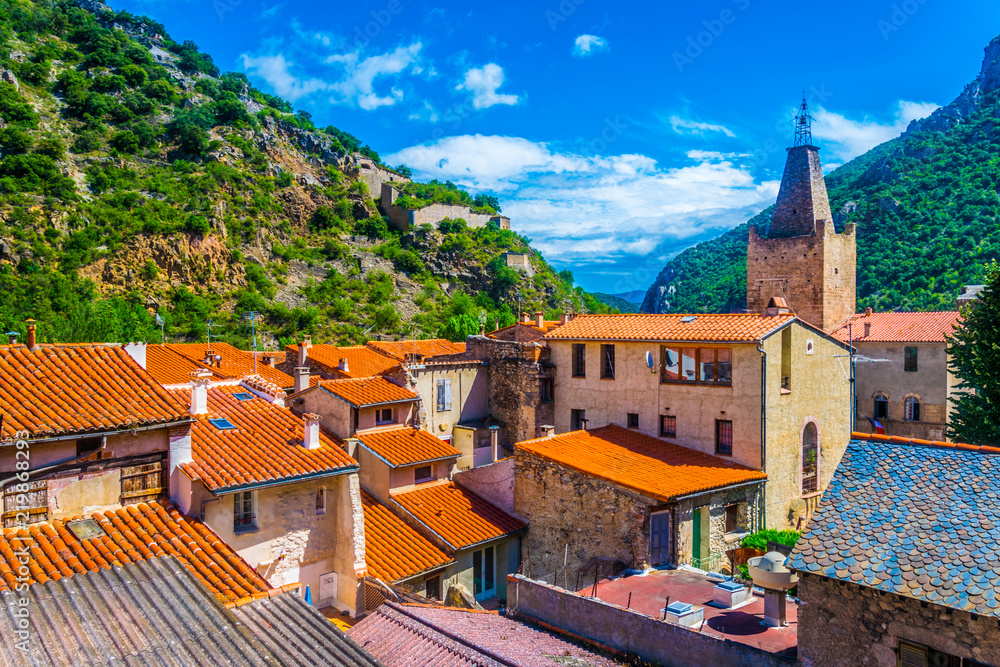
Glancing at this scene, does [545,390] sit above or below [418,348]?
below

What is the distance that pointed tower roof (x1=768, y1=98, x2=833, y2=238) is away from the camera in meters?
41.4

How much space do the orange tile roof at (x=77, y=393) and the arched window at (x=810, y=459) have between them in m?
20.1

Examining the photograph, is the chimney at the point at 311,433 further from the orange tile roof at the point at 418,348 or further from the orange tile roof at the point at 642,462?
the orange tile roof at the point at 418,348

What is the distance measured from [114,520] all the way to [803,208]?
141 ft

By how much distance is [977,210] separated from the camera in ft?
209

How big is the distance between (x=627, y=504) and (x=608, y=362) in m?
8.84

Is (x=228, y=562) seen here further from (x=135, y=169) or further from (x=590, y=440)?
(x=135, y=169)

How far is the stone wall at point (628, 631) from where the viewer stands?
993 centimetres

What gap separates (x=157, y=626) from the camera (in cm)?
639

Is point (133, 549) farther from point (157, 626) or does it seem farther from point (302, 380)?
point (302, 380)

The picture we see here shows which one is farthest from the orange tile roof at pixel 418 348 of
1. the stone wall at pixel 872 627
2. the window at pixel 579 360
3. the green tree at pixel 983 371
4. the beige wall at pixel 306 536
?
the stone wall at pixel 872 627

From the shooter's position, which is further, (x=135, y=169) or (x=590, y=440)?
(x=135, y=169)

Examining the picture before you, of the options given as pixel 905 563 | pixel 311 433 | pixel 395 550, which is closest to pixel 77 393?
pixel 311 433

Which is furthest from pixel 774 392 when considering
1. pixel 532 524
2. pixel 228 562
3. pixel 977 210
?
pixel 977 210
